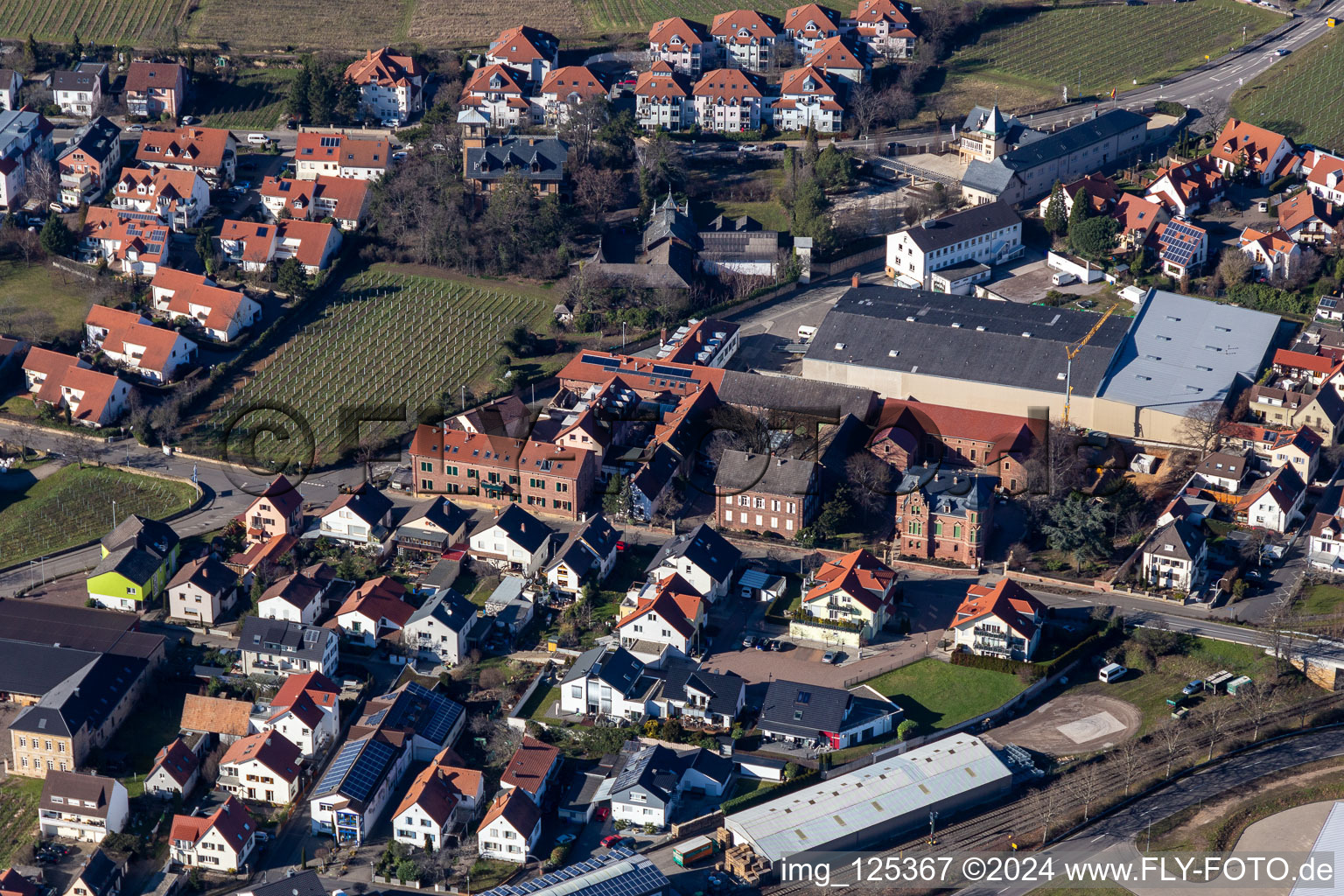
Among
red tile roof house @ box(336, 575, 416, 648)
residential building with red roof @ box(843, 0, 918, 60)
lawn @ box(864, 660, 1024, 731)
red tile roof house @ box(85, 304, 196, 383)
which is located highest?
residential building with red roof @ box(843, 0, 918, 60)

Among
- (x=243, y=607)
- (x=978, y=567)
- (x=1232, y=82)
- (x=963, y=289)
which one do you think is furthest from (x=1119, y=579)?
(x=1232, y=82)

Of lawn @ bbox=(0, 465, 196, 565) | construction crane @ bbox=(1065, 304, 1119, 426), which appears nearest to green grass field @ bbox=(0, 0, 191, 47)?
lawn @ bbox=(0, 465, 196, 565)

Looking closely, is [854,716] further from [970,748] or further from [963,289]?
[963,289]

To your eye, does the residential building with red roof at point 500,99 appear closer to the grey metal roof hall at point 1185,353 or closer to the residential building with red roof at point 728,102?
the residential building with red roof at point 728,102

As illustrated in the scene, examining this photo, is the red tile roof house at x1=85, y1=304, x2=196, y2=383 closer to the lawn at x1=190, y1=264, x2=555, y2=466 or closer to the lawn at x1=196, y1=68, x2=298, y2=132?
the lawn at x1=190, y1=264, x2=555, y2=466

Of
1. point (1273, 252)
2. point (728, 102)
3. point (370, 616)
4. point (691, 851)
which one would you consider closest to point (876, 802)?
point (691, 851)

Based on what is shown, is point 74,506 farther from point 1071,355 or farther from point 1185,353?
point 1185,353

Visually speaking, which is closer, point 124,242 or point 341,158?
point 124,242
